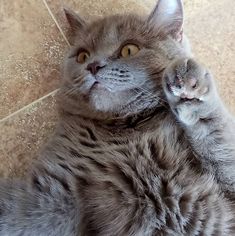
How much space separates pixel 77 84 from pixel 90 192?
406mm

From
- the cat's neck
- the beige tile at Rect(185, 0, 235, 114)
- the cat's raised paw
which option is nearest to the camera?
the cat's raised paw

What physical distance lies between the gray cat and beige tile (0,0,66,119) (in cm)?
28

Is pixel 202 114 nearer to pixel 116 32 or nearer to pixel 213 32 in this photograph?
pixel 116 32

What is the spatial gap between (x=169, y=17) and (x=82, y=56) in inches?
14.0

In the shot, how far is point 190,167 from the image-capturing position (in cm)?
142

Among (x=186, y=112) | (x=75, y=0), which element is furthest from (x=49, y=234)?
(x=75, y=0)

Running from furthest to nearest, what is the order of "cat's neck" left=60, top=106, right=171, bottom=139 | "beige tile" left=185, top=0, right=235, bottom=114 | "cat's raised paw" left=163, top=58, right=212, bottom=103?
"beige tile" left=185, top=0, right=235, bottom=114
"cat's neck" left=60, top=106, right=171, bottom=139
"cat's raised paw" left=163, top=58, right=212, bottom=103

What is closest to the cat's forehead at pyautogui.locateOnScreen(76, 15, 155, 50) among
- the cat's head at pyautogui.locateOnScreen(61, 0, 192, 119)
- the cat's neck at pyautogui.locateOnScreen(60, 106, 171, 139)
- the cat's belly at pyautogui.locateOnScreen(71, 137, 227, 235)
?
the cat's head at pyautogui.locateOnScreen(61, 0, 192, 119)

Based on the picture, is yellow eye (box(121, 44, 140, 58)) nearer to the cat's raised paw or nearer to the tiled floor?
the cat's raised paw

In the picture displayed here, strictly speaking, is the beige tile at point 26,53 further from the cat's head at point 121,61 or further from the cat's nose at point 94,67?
the cat's nose at point 94,67

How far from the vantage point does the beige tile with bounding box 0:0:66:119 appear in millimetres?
Answer: 1795

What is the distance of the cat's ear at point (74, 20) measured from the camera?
5.82 feet

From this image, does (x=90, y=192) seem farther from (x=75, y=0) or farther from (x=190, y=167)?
(x=75, y=0)

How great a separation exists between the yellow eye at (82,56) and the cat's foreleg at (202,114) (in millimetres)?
400
